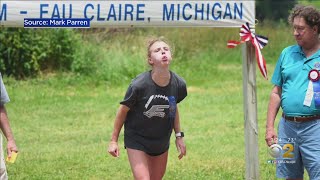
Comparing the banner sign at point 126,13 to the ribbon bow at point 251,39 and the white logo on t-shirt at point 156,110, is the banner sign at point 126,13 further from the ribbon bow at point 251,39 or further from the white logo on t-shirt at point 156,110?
the white logo on t-shirt at point 156,110

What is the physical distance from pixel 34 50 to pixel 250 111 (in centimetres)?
988

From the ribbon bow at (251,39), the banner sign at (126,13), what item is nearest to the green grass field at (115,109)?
the ribbon bow at (251,39)

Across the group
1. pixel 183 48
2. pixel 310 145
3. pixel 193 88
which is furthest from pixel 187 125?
pixel 183 48

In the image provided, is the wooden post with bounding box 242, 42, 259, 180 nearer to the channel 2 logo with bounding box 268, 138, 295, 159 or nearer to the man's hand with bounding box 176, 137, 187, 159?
the man's hand with bounding box 176, 137, 187, 159

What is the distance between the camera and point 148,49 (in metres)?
5.86

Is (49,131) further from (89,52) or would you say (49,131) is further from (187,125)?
(89,52)

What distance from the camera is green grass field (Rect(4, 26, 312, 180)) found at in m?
8.69

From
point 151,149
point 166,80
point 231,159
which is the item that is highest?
point 166,80

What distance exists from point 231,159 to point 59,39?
28.3ft

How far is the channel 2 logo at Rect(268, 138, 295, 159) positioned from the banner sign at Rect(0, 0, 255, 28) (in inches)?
63.8

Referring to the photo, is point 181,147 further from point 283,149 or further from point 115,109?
point 115,109

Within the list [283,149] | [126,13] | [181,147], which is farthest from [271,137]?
[126,13]

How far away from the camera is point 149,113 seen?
18.9ft

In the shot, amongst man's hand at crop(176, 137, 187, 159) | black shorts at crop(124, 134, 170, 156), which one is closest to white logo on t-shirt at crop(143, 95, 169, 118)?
black shorts at crop(124, 134, 170, 156)
